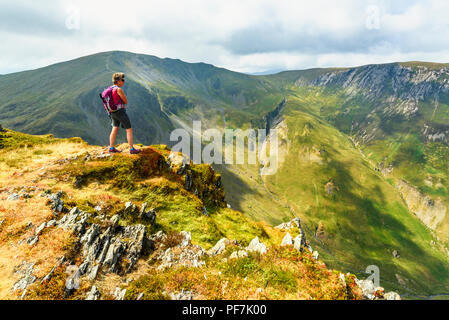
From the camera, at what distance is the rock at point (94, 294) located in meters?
8.28

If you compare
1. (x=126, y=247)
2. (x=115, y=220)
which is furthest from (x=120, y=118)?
(x=126, y=247)

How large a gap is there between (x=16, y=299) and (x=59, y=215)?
5.02 m

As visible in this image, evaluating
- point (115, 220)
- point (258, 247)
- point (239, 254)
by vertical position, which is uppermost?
point (115, 220)

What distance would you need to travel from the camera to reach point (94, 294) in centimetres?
840

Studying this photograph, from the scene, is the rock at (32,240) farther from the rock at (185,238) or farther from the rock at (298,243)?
the rock at (298,243)

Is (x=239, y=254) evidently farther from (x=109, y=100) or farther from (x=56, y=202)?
(x=109, y=100)

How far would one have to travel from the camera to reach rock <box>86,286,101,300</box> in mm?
8284

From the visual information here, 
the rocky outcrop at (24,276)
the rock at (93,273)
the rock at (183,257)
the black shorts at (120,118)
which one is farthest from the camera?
the black shorts at (120,118)

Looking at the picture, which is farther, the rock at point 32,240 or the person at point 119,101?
the person at point 119,101

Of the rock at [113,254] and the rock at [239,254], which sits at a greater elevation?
the rock at [113,254]

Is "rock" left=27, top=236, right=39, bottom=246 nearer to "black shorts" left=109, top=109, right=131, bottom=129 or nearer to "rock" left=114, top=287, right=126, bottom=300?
"rock" left=114, top=287, right=126, bottom=300

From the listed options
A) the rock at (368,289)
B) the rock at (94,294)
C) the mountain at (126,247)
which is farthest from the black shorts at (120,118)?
the rock at (368,289)

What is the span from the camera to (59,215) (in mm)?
11922
